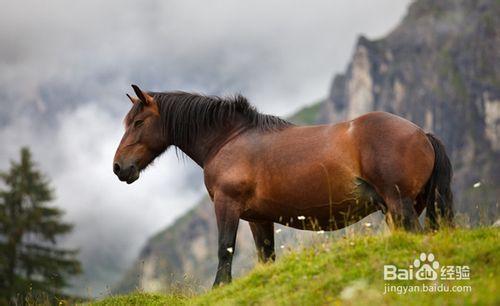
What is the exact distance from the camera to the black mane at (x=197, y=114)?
11719mm

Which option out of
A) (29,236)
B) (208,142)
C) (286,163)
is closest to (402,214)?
(286,163)

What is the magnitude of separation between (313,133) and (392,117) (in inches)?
53.3

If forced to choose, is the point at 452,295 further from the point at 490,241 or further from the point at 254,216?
the point at 254,216

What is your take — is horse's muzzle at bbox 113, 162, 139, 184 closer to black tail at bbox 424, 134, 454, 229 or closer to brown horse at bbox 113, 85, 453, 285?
brown horse at bbox 113, 85, 453, 285

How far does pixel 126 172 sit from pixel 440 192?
553cm

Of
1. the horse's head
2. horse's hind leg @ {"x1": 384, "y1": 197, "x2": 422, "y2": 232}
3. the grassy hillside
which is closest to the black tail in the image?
horse's hind leg @ {"x1": 384, "y1": 197, "x2": 422, "y2": 232}

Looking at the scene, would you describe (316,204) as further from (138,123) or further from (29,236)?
(29,236)

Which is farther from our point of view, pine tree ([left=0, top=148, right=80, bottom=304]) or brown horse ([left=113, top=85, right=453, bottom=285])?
pine tree ([left=0, top=148, right=80, bottom=304])

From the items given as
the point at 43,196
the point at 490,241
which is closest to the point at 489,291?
the point at 490,241

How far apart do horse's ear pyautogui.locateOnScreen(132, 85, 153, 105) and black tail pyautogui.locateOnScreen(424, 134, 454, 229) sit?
5236mm

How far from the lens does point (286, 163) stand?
34.6ft

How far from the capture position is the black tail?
9.88m

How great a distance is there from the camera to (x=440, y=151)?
32.9ft

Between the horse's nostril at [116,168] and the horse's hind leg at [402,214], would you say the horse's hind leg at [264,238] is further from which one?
the horse's nostril at [116,168]
